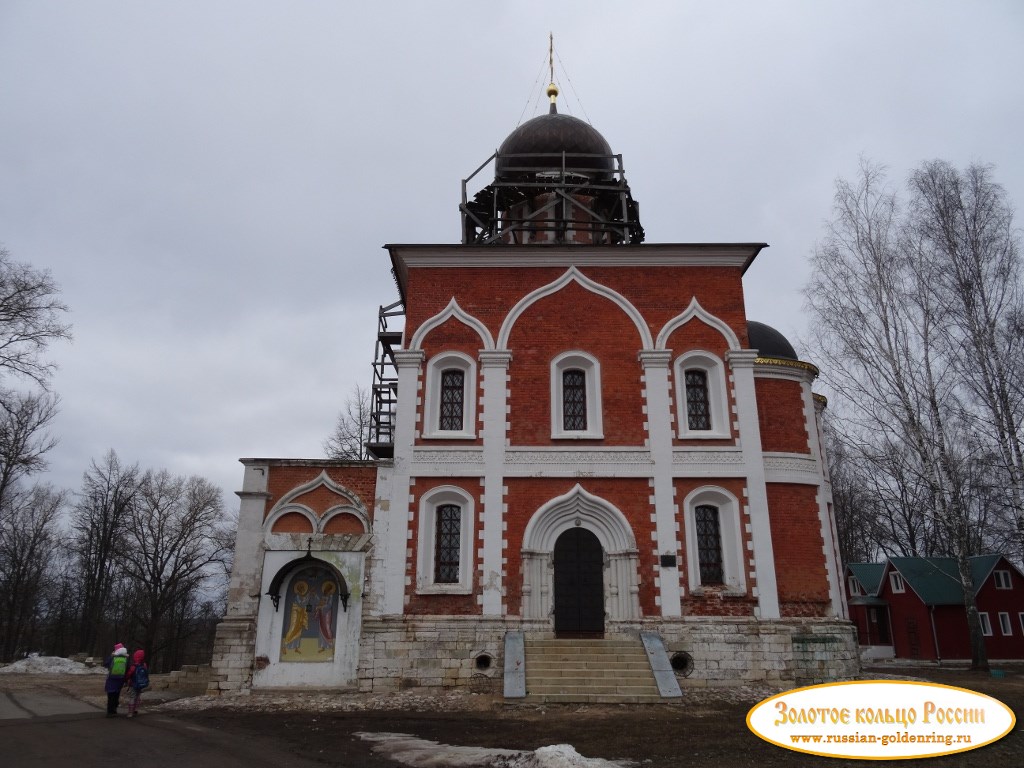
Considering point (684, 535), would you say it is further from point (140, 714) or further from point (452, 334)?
point (140, 714)

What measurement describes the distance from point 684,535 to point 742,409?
3079mm

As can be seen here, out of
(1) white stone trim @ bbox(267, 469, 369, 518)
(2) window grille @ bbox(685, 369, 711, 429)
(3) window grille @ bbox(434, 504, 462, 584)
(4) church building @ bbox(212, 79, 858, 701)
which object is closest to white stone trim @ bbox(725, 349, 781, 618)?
(4) church building @ bbox(212, 79, 858, 701)

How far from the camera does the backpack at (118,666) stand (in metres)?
11.7

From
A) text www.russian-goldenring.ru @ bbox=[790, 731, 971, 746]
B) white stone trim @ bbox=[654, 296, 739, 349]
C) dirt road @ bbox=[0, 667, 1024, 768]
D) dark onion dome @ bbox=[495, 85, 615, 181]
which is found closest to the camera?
text www.russian-goldenring.ru @ bbox=[790, 731, 971, 746]

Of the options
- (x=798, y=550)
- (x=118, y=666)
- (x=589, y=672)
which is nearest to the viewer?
(x=118, y=666)

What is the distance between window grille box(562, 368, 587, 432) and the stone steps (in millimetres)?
4619

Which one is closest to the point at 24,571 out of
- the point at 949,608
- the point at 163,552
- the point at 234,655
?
the point at 163,552

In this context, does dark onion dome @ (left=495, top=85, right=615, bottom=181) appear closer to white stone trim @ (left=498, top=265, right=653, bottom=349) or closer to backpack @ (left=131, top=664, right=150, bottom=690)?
white stone trim @ (left=498, top=265, right=653, bottom=349)

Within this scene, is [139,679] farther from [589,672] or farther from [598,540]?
[598,540]

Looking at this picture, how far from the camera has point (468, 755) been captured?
25.7ft

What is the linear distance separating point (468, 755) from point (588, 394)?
363 inches

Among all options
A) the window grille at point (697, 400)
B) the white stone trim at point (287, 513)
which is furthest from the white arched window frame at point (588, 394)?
the white stone trim at point (287, 513)

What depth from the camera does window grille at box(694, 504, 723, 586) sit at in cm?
1473

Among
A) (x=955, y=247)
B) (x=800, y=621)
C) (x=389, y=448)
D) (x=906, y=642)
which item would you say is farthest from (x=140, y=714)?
(x=906, y=642)
